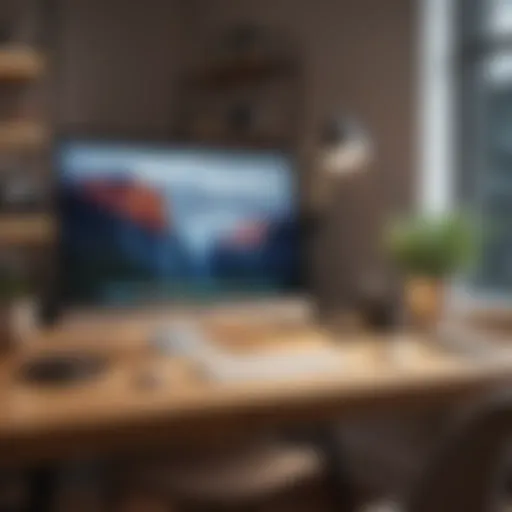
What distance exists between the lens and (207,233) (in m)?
2.37

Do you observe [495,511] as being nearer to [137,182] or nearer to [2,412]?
[2,412]

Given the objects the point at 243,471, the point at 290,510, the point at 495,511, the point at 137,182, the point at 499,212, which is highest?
the point at 137,182

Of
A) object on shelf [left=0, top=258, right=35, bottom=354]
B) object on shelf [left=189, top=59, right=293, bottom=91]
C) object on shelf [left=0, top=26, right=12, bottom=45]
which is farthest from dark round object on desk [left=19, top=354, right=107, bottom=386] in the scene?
object on shelf [left=189, top=59, right=293, bottom=91]

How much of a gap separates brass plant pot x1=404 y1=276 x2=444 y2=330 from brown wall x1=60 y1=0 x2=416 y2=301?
0.51 m

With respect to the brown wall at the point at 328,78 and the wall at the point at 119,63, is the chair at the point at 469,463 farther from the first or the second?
the wall at the point at 119,63

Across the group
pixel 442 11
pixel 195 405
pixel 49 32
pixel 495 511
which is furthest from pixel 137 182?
pixel 495 511

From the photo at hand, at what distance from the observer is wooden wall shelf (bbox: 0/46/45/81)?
234 cm

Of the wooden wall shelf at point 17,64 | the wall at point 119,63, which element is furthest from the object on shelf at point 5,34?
the wall at point 119,63

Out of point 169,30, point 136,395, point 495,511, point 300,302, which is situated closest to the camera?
point 495,511

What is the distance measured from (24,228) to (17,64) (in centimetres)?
45

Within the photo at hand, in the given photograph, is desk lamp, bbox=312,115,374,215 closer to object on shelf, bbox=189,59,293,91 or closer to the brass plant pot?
object on shelf, bbox=189,59,293,91

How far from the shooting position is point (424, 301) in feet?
7.35

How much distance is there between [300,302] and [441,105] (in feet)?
2.83

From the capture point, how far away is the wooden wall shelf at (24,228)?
232 cm
